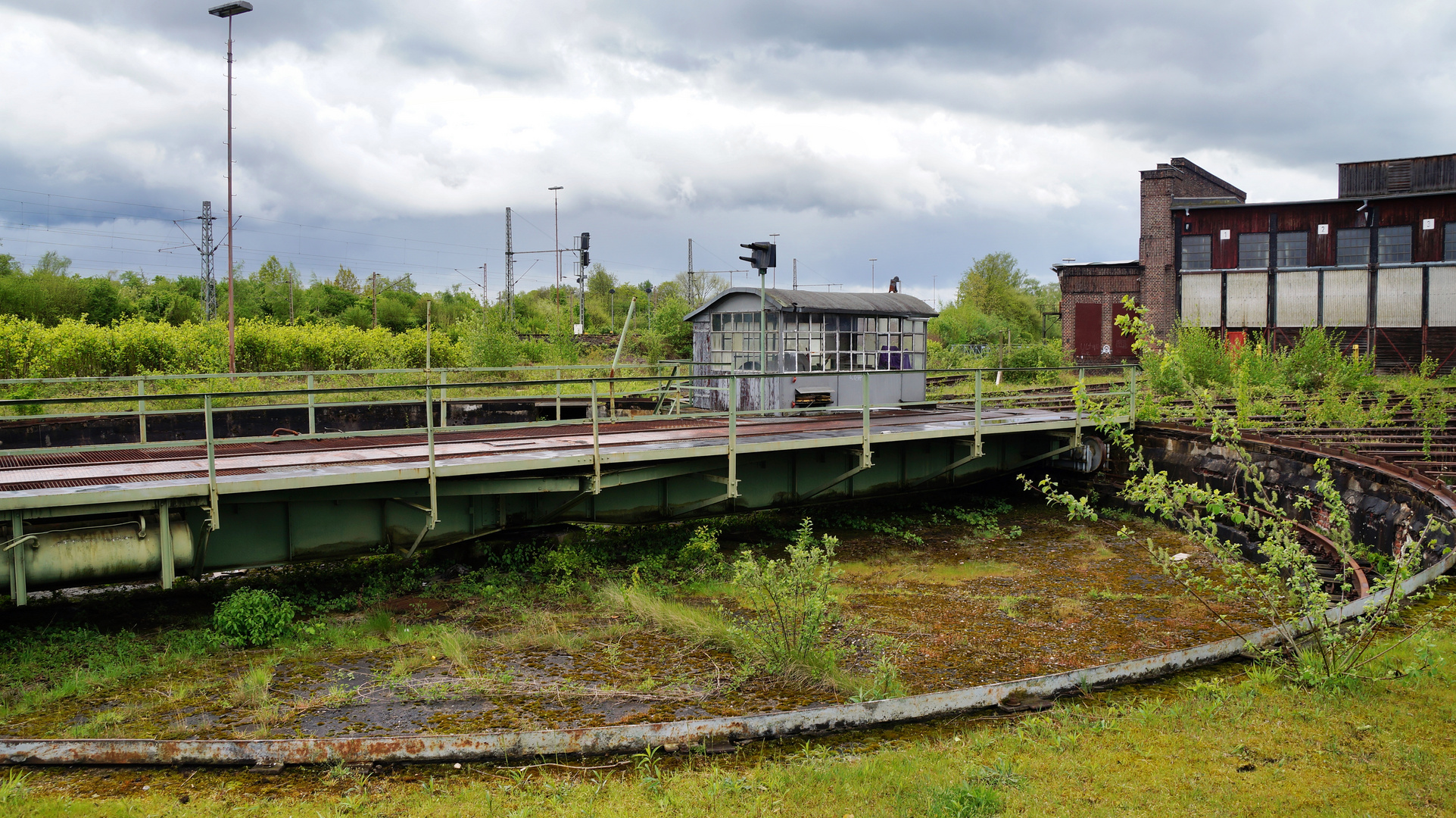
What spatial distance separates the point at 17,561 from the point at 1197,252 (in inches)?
1502

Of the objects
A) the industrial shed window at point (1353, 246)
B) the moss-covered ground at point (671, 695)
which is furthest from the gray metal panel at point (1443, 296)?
the moss-covered ground at point (671, 695)

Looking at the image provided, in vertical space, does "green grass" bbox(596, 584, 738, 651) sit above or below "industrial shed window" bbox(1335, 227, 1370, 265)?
below

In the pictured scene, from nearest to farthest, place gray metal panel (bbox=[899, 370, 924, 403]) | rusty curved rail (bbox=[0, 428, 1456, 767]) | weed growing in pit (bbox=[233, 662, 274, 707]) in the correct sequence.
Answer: rusty curved rail (bbox=[0, 428, 1456, 767])
weed growing in pit (bbox=[233, 662, 274, 707])
gray metal panel (bbox=[899, 370, 924, 403])

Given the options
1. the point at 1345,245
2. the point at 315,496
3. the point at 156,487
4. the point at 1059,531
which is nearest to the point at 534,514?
the point at 315,496

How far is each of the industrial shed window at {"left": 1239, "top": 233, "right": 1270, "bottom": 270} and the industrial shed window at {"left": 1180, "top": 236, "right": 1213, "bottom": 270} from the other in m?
1.06

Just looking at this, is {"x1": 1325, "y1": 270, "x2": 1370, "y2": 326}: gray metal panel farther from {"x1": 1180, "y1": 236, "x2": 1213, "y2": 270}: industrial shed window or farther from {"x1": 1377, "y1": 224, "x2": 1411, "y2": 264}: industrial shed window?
{"x1": 1180, "y1": 236, "x2": 1213, "y2": 270}: industrial shed window

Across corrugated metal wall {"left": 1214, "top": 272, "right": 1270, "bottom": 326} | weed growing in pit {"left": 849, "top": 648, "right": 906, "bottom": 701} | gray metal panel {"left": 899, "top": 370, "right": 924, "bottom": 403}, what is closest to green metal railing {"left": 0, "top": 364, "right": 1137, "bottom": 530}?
gray metal panel {"left": 899, "top": 370, "right": 924, "bottom": 403}

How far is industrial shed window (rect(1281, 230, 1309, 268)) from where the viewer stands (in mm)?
33656

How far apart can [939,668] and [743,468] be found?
5.38m

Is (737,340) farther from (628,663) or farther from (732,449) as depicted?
(628,663)

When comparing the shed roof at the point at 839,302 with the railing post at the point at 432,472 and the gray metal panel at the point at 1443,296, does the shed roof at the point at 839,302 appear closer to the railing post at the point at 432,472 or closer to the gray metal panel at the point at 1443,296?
the railing post at the point at 432,472

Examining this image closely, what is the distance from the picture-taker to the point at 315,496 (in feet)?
31.0

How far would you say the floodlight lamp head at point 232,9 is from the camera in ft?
56.9

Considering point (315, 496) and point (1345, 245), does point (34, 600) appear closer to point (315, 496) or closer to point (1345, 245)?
point (315, 496)
